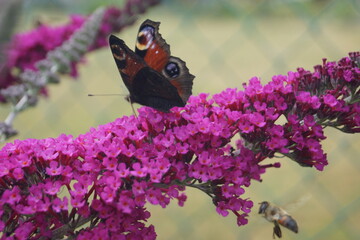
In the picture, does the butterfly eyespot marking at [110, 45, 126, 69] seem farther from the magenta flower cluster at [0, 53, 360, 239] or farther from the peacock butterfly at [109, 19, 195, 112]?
the magenta flower cluster at [0, 53, 360, 239]

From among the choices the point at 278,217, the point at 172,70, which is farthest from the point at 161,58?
the point at 278,217

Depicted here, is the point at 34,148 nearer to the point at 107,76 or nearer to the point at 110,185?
the point at 110,185

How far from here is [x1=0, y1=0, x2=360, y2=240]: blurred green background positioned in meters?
2.37

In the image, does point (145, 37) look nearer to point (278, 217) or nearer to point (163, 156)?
point (163, 156)

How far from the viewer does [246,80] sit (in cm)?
342

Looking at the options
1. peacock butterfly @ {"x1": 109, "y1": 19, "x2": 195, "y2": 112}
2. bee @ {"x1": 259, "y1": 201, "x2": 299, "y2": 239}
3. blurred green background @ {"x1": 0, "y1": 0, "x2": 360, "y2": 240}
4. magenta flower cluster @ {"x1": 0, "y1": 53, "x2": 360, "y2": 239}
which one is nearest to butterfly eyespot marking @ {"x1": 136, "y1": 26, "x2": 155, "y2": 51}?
peacock butterfly @ {"x1": 109, "y1": 19, "x2": 195, "y2": 112}

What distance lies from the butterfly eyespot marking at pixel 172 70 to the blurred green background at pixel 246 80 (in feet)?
1.17

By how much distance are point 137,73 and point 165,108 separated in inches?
4.2

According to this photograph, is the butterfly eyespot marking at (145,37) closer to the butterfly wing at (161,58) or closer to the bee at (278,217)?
the butterfly wing at (161,58)

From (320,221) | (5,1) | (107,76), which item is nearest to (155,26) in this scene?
(5,1)

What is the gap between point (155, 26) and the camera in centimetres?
92

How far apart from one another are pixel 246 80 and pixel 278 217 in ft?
8.38

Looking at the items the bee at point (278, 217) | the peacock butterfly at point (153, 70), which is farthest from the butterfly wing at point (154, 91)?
the bee at point (278, 217)

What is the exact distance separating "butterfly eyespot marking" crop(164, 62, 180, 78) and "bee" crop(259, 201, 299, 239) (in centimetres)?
33
